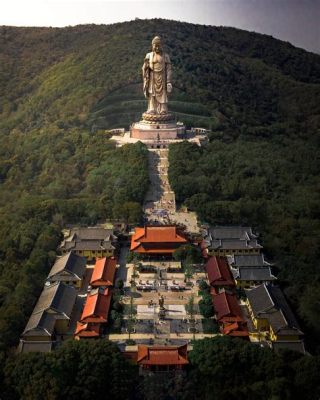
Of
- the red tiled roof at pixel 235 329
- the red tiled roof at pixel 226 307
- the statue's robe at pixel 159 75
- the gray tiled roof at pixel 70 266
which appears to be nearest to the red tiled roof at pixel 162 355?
the red tiled roof at pixel 235 329

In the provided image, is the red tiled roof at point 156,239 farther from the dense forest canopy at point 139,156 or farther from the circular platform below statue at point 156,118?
the circular platform below statue at point 156,118

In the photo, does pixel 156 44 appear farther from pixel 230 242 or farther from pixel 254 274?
pixel 254 274

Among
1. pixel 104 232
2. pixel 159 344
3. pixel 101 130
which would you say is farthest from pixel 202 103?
pixel 159 344

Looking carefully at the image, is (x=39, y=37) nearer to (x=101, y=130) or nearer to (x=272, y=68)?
(x=272, y=68)

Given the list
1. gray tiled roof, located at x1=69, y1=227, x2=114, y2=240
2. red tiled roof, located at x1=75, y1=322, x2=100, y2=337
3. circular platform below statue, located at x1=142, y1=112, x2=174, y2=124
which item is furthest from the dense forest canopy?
circular platform below statue, located at x1=142, y1=112, x2=174, y2=124

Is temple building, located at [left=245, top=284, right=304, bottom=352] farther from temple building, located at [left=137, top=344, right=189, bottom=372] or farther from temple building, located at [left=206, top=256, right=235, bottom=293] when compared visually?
temple building, located at [left=137, top=344, right=189, bottom=372]
